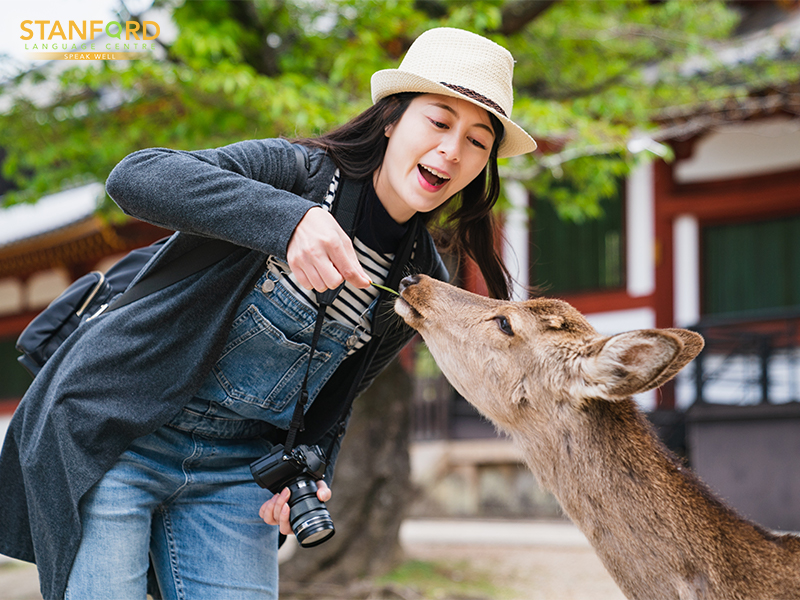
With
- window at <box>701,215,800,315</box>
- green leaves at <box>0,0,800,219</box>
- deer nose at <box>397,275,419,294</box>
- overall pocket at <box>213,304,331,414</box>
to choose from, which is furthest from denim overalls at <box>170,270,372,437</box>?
window at <box>701,215,800,315</box>

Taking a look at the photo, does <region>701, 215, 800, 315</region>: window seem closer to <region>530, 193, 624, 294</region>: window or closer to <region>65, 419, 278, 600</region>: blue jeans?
<region>530, 193, 624, 294</region>: window

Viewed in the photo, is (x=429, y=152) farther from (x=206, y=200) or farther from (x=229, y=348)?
(x=229, y=348)

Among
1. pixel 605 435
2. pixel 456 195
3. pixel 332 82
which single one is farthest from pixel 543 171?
pixel 605 435

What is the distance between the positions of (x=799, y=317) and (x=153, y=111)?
7.21m

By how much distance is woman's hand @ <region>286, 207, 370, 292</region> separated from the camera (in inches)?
67.9

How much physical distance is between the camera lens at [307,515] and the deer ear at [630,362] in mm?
831

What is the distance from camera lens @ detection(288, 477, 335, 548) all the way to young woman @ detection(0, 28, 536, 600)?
41 mm

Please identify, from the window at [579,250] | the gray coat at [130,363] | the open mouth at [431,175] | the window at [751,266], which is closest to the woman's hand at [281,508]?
the gray coat at [130,363]

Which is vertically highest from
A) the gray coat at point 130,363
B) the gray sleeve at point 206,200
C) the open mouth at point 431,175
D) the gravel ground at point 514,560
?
the open mouth at point 431,175

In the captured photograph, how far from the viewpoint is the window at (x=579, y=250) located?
34.6 ft

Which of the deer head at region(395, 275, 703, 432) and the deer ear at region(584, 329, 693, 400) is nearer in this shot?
the deer ear at region(584, 329, 693, 400)

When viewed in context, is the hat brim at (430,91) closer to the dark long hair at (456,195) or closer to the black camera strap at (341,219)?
the dark long hair at (456,195)

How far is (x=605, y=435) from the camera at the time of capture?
84.5 inches

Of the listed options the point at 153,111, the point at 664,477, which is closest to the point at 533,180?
the point at 153,111
